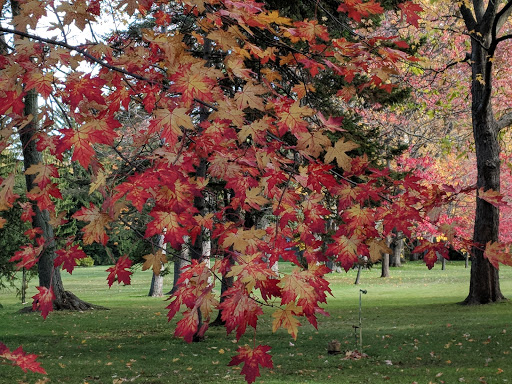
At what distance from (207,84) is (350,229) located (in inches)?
46.6

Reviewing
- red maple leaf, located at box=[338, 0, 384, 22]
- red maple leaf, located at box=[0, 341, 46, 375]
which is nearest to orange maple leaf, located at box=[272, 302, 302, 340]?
red maple leaf, located at box=[0, 341, 46, 375]

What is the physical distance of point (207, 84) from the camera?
2898 millimetres

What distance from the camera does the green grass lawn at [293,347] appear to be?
875 cm

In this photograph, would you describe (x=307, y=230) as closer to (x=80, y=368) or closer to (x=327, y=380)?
(x=327, y=380)

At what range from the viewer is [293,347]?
11.6 meters

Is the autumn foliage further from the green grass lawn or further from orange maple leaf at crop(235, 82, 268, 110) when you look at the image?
the green grass lawn

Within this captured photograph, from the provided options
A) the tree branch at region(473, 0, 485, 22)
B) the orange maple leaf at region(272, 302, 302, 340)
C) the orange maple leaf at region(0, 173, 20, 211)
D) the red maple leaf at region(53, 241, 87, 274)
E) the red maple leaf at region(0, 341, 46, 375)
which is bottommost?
the red maple leaf at region(0, 341, 46, 375)

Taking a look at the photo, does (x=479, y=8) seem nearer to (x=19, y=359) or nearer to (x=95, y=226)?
(x=95, y=226)

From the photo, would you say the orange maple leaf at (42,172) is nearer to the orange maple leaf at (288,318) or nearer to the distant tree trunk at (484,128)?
the orange maple leaf at (288,318)

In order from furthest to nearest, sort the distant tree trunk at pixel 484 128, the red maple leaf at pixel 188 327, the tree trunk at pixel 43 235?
the tree trunk at pixel 43 235 < the distant tree trunk at pixel 484 128 < the red maple leaf at pixel 188 327

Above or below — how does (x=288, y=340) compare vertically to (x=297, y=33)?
below

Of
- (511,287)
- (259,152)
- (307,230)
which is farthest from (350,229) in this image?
(511,287)

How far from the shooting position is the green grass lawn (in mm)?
8750

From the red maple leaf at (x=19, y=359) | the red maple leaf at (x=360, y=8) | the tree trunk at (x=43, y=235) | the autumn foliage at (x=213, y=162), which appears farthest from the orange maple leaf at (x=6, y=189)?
the tree trunk at (x=43, y=235)
